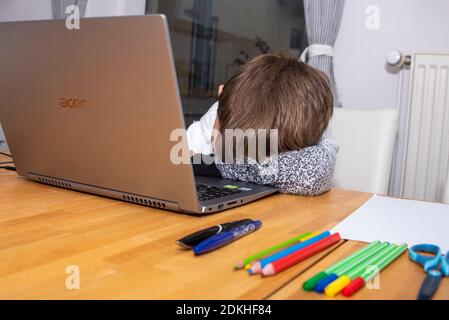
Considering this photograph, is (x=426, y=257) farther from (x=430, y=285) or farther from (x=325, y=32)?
(x=325, y=32)

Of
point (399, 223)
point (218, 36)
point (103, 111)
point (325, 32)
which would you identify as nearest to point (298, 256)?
point (399, 223)

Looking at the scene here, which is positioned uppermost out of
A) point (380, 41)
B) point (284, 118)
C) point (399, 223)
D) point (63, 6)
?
point (63, 6)

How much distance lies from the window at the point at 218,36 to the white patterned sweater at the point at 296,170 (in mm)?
1565

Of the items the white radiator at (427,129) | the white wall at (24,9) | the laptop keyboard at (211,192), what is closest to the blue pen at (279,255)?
the laptop keyboard at (211,192)

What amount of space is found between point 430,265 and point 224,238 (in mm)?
238

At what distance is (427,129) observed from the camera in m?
1.85

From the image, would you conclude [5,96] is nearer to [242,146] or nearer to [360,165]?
[242,146]

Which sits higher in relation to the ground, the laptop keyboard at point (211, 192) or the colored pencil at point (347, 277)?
the colored pencil at point (347, 277)

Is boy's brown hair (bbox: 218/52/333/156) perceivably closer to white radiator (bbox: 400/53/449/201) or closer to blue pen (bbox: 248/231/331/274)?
blue pen (bbox: 248/231/331/274)

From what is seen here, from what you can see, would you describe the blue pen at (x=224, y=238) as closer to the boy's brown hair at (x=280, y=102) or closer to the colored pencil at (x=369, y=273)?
the colored pencil at (x=369, y=273)

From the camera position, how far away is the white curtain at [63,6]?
268 cm
